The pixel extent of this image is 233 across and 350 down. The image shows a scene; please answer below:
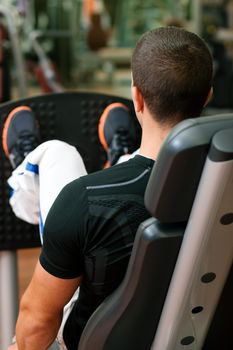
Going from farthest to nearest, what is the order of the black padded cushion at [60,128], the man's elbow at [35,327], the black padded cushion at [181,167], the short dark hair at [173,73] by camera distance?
the black padded cushion at [60,128], the man's elbow at [35,327], the short dark hair at [173,73], the black padded cushion at [181,167]

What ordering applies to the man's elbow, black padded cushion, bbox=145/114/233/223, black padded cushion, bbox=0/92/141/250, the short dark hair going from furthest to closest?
black padded cushion, bbox=0/92/141/250 → the man's elbow → the short dark hair → black padded cushion, bbox=145/114/233/223

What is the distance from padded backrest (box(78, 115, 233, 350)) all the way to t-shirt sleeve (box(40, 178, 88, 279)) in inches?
3.7

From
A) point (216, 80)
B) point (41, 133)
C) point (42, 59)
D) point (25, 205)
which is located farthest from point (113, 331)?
point (216, 80)

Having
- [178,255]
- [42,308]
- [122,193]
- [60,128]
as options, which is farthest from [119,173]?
[60,128]

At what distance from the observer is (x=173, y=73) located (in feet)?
3.06

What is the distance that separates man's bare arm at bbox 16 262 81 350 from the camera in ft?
3.28

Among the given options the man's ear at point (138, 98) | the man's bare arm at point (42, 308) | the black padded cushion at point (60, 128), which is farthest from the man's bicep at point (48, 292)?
the black padded cushion at point (60, 128)

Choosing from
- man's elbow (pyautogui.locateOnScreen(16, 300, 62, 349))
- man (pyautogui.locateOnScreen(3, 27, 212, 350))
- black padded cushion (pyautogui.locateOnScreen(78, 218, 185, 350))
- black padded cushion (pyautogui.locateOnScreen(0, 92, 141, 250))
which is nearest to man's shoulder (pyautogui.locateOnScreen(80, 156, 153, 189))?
man (pyautogui.locateOnScreen(3, 27, 212, 350))

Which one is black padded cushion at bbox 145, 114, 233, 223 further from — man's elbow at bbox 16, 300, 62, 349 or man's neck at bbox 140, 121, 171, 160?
man's elbow at bbox 16, 300, 62, 349

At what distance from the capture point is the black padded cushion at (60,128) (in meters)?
1.50

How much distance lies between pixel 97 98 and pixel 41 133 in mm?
182

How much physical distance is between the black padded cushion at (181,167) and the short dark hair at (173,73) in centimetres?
13

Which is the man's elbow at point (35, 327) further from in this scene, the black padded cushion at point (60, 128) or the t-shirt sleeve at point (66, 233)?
the black padded cushion at point (60, 128)

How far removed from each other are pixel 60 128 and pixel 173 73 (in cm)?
63
